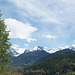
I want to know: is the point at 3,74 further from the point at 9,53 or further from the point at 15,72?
the point at 9,53

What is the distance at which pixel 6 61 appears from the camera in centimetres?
2722

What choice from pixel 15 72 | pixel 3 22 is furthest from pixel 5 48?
pixel 15 72

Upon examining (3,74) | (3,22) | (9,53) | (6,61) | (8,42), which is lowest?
(3,74)

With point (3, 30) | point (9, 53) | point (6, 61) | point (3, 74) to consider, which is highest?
point (3, 30)

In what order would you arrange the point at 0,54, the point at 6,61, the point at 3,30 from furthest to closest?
the point at 3,30 → the point at 6,61 → the point at 0,54

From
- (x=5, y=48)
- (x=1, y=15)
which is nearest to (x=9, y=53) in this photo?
A: (x=5, y=48)

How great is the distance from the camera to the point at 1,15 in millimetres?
29859

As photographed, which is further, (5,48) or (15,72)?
(5,48)

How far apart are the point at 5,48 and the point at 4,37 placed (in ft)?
8.49

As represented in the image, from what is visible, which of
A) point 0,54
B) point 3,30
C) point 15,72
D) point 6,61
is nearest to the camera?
point 15,72

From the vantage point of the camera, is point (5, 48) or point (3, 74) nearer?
point (3, 74)

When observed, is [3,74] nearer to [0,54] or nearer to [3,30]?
[0,54]

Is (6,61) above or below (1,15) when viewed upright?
below

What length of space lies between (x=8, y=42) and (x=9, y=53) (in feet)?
Result: 9.97
